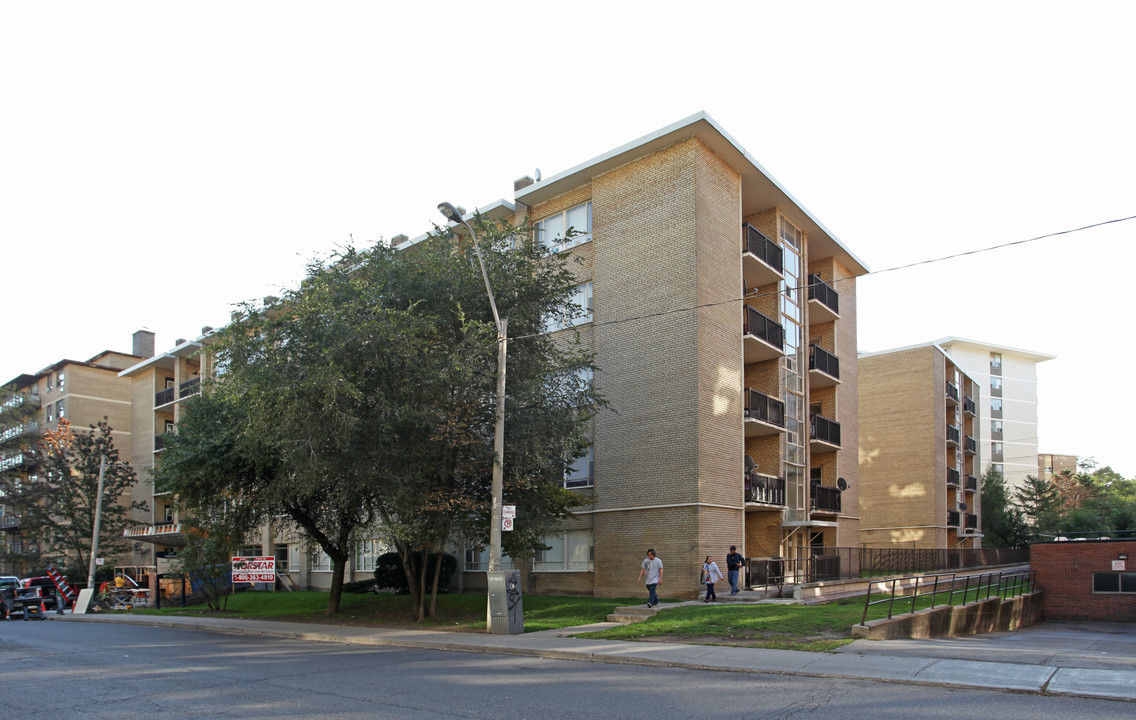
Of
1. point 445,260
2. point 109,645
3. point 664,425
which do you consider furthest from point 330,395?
point 664,425

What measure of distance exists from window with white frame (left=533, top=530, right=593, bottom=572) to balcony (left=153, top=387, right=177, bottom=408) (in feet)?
119

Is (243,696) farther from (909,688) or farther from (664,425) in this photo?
(664,425)

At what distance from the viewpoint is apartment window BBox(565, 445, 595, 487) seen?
2759cm

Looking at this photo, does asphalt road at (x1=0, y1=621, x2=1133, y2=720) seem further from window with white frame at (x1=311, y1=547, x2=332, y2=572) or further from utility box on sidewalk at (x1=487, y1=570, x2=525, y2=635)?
window with white frame at (x1=311, y1=547, x2=332, y2=572)

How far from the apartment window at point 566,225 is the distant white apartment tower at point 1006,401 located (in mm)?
69974

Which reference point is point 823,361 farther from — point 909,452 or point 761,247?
point 909,452

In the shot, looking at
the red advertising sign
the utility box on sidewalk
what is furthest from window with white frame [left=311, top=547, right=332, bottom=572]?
the utility box on sidewalk

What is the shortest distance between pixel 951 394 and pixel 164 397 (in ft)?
163

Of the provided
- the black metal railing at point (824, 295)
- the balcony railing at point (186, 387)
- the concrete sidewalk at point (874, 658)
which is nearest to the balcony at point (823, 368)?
the black metal railing at point (824, 295)

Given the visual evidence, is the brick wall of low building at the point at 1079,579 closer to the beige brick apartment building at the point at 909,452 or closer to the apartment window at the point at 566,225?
the beige brick apartment building at the point at 909,452

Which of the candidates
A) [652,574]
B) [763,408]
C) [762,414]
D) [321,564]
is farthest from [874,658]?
[321,564]

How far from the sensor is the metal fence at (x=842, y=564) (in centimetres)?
2605

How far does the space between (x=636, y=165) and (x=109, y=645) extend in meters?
19.7

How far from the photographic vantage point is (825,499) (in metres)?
31.8
